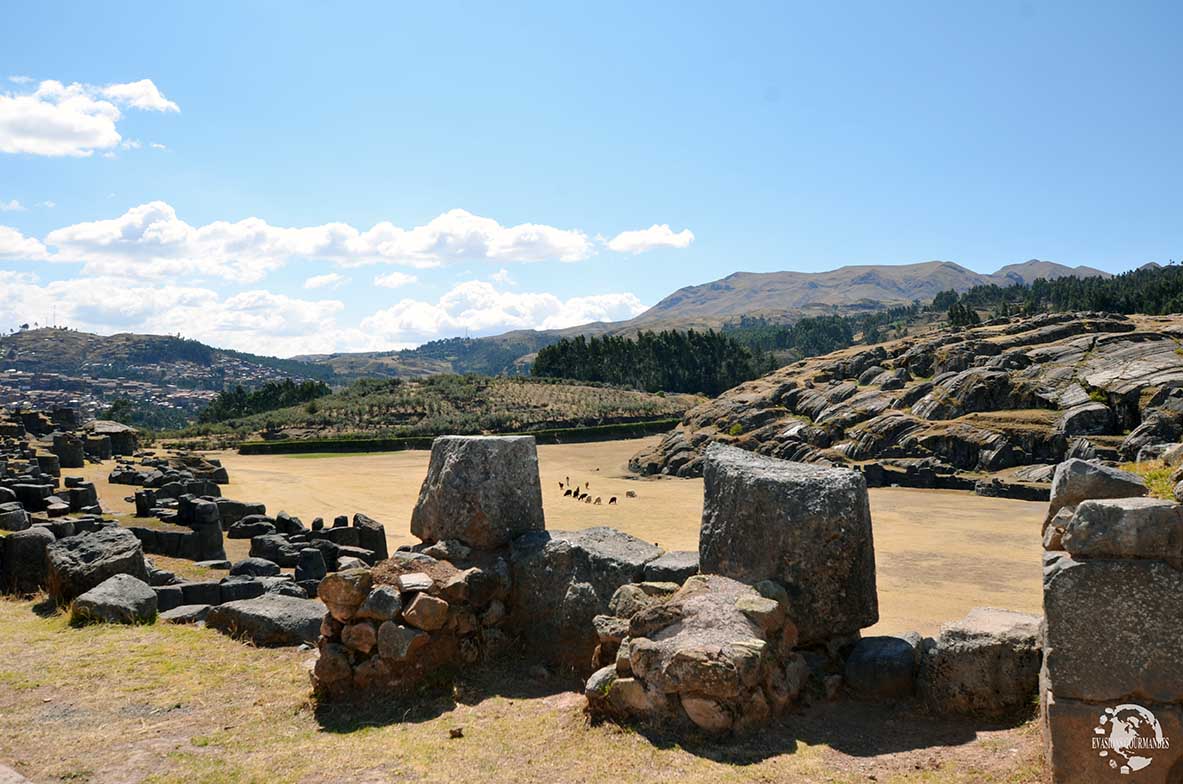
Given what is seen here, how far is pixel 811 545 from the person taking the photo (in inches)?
323

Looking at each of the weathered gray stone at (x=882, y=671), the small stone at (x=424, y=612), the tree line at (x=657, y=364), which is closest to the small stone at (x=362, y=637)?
the small stone at (x=424, y=612)

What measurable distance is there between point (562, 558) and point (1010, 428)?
1557 inches

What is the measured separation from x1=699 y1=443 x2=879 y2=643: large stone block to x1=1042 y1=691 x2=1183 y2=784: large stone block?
2443 millimetres

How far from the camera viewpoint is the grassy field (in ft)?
21.5

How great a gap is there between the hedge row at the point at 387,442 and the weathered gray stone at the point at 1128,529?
54.6m

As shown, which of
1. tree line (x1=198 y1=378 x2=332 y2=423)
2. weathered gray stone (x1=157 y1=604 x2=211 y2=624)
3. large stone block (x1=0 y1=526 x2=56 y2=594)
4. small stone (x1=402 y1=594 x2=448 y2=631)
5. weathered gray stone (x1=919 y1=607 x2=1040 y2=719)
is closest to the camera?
Result: weathered gray stone (x1=919 y1=607 x2=1040 y2=719)

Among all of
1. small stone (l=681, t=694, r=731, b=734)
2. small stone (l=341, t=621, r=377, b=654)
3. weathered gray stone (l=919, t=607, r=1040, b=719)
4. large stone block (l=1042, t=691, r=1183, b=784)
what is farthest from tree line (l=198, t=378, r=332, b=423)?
large stone block (l=1042, t=691, r=1183, b=784)

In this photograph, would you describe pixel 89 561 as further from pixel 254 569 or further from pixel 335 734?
pixel 335 734

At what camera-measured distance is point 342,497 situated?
36625 mm

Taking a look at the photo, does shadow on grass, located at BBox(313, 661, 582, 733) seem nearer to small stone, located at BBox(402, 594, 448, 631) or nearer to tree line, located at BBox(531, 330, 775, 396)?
small stone, located at BBox(402, 594, 448, 631)

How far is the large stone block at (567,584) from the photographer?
30.1ft

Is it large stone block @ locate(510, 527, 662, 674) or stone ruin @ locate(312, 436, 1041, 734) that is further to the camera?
large stone block @ locate(510, 527, 662, 674)

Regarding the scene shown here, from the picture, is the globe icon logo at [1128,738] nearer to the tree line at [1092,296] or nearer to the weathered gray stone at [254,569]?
the weathered gray stone at [254,569]

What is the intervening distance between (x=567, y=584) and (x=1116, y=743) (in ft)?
17.6
